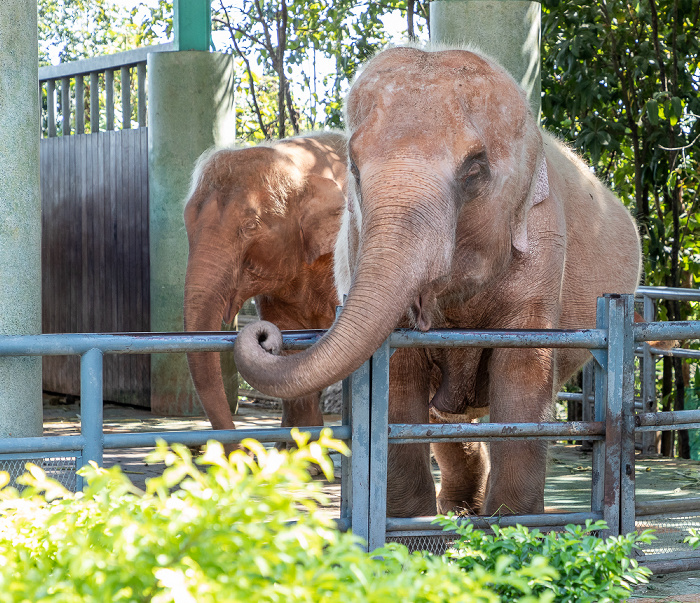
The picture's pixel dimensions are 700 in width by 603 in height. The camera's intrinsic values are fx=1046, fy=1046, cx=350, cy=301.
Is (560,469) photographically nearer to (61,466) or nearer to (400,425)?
(400,425)

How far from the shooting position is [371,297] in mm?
3174

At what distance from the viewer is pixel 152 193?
355 inches

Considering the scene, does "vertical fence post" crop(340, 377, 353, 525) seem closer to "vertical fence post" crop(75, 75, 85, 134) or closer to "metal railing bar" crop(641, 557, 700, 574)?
"metal railing bar" crop(641, 557, 700, 574)

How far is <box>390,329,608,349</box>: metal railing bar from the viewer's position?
336 centimetres

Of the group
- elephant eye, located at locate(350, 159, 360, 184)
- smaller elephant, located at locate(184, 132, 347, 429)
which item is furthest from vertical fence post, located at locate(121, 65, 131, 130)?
elephant eye, located at locate(350, 159, 360, 184)

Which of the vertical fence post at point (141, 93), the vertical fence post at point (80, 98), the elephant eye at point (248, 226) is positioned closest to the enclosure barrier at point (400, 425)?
the elephant eye at point (248, 226)

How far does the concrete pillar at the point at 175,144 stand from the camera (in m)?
8.86

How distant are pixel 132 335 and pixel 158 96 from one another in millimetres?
6079

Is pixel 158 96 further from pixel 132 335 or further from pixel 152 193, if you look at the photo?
pixel 132 335

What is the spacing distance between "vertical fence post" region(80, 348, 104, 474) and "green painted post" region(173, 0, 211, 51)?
634 centimetres

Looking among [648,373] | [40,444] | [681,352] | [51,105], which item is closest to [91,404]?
[40,444]

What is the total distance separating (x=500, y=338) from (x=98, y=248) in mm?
7254

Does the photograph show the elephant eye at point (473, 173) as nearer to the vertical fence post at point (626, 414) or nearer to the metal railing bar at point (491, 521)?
the vertical fence post at point (626, 414)

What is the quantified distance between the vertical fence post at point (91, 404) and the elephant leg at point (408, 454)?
1.30 m
